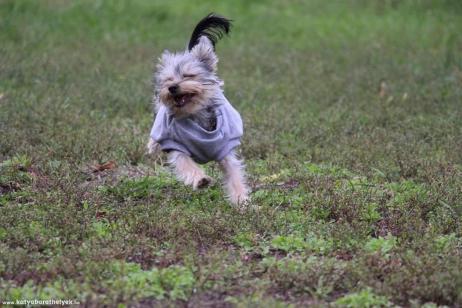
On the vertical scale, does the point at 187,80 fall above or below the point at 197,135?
above

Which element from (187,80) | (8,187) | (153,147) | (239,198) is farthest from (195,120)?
(8,187)

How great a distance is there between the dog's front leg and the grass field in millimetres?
123

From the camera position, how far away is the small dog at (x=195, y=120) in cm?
648

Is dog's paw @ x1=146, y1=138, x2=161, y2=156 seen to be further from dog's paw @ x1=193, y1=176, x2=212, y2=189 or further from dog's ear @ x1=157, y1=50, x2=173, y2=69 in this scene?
dog's paw @ x1=193, y1=176, x2=212, y2=189

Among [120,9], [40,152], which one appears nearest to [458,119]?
[40,152]

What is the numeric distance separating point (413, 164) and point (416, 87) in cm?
382

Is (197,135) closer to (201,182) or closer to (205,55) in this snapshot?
(201,182)

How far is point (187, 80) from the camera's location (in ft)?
21.5

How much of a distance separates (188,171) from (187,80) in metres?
0.71

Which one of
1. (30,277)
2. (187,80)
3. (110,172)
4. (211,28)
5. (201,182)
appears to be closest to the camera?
(30,277)

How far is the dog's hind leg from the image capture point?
20.6 feet

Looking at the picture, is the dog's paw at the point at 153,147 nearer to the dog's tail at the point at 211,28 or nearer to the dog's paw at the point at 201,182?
the dog's tail at the point at 211,28

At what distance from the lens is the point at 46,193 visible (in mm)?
6223

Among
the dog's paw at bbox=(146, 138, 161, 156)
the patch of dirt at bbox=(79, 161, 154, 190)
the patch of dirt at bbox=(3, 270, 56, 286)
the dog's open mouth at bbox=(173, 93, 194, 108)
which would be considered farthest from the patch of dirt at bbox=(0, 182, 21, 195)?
the patch of dirt at bbox=(3, 270, 56, 286)
